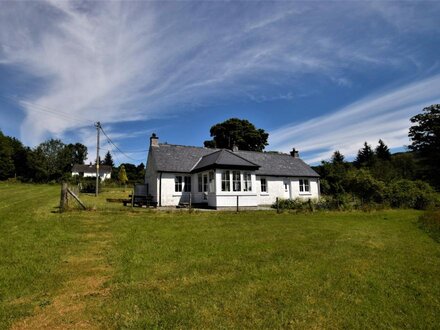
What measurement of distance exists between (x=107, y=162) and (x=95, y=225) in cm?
11427

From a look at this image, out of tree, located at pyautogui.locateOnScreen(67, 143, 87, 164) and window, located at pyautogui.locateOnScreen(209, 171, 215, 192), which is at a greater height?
tree, located at pyautogui.locateOnScreen(67, 143, 87, 164)

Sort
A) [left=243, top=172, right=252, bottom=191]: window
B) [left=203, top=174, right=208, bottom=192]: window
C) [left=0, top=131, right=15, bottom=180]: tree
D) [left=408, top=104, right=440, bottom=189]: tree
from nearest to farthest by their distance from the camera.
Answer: [left=243, top=172, right=252, bottom=191]: window
[left=203, top=174, right=208, bottom=192]: window
[left=408, top=104, right=440, bottom=189]: tree
[left=0, top=131, right=15, bottom=180]: tree

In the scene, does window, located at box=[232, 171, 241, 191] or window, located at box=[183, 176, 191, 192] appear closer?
window, located at box=[232, 171, 241, 191]

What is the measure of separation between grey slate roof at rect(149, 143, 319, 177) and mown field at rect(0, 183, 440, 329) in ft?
43.7

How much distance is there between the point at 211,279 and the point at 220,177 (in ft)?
50.9

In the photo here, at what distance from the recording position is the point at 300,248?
8938 mm

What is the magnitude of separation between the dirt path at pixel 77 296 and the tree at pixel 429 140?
5428 centimetres

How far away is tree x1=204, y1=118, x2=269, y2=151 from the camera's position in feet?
186

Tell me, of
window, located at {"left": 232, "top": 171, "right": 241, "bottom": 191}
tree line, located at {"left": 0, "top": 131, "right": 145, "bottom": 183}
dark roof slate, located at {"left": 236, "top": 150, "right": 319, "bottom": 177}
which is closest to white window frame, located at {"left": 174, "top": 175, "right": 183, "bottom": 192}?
window, located at {"left": 232, "top": 171, "right": 241, "bottom": 191}

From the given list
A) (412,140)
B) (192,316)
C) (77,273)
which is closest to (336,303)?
(192,316)

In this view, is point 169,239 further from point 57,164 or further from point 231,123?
point 57,164

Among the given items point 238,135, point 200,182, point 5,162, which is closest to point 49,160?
point 5,162

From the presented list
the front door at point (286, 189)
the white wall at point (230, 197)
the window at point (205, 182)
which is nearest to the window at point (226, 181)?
the white wall at point (230, 197)

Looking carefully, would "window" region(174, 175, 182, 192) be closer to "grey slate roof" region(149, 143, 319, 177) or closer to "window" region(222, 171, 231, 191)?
"grey slate roof" region(149, 143, 319, 177)
